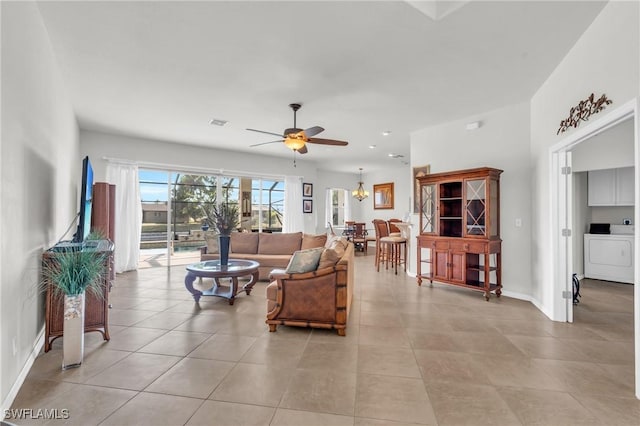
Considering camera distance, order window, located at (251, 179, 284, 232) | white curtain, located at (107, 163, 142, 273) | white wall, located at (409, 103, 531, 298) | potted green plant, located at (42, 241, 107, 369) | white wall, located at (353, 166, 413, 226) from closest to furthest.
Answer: potted green plant, located at (42, 241, 107, 369)
white wall, located at (409, 103, 531, 298)
white curtain, located at (107, 163, 142, 273)
window, located at (251, 179, 284, 232)
white wall, located at (353, 166, 413, 226)

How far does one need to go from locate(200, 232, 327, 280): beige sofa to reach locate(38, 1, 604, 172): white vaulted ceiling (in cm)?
232

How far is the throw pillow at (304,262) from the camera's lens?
3.18 m

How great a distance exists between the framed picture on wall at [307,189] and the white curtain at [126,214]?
14.0ft

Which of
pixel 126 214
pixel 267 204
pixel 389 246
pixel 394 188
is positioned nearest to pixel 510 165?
pixel 389 246

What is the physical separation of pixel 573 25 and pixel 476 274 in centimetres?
335

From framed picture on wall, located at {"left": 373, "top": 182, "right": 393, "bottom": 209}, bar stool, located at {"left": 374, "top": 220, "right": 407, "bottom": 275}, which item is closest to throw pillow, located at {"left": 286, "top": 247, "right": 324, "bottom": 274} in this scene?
bar stool, located at {"left": 374, "top": 220, "right": 407, "bottom": 275}

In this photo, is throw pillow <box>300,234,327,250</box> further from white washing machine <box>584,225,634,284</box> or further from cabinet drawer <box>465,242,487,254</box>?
white washing machine <box>584,225,634,284</box>

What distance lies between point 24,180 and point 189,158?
489 centimetres

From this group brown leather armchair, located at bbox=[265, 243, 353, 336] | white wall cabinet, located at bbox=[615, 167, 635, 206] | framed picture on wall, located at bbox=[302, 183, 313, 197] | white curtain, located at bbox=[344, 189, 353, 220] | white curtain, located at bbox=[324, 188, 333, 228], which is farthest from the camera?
white curtain, located at bbox=[344, 189, 353, 220]

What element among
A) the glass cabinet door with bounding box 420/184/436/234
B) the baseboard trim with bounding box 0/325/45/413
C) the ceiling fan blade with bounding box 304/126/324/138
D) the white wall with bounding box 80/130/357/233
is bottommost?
the baseboard trim with bounding box 0/325/45/413

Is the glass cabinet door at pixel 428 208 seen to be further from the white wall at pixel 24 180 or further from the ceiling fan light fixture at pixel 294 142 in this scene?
the white wall at pixel 24 180

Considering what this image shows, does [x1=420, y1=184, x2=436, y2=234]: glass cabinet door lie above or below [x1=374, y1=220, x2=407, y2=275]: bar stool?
above

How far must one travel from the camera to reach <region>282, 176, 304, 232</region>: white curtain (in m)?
8.60

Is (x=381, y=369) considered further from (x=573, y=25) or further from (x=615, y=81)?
(x=573, y=25)
